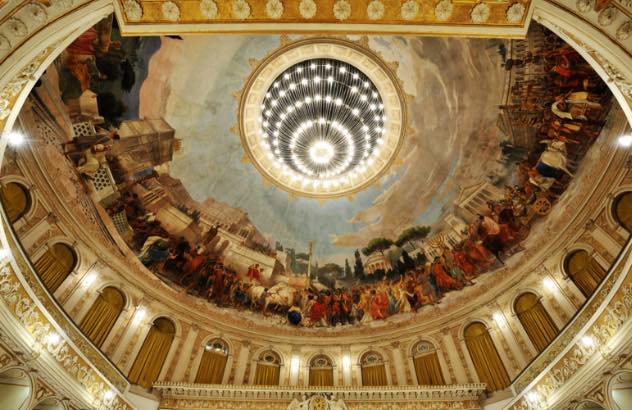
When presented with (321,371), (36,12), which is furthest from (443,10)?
(321,371)

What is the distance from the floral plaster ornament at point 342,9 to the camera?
24.6 ft

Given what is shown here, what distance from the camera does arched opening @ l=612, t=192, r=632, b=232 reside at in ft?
39.3

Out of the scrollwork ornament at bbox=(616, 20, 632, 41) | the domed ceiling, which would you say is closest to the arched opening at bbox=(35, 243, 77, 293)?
the domed ceiling

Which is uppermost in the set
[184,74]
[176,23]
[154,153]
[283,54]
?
→ [283,54]

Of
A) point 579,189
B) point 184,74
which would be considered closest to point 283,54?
point 184,74

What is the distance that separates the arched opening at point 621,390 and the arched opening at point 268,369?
11653mm

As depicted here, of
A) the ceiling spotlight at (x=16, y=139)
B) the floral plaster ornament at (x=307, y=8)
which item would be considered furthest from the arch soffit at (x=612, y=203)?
the ceiling spotlight at (x=16, y=139)

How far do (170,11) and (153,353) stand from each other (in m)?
12.8

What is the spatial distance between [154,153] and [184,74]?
3.48 metres

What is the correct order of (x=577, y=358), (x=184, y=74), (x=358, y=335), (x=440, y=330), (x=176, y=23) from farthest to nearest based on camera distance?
(x=358, y=335) → (x=440, y=330) → (x=184, y=74) → (x=577, y=358) → (x=176, y=23)

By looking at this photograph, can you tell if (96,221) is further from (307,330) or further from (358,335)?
(358,335)

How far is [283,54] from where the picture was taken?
1686 centimetres

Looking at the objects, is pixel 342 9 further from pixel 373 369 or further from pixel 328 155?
pixel 373 369

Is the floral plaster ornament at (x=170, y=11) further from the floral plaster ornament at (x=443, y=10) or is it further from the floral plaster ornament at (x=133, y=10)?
the floral plaster ornament at (x=443, y=10)
